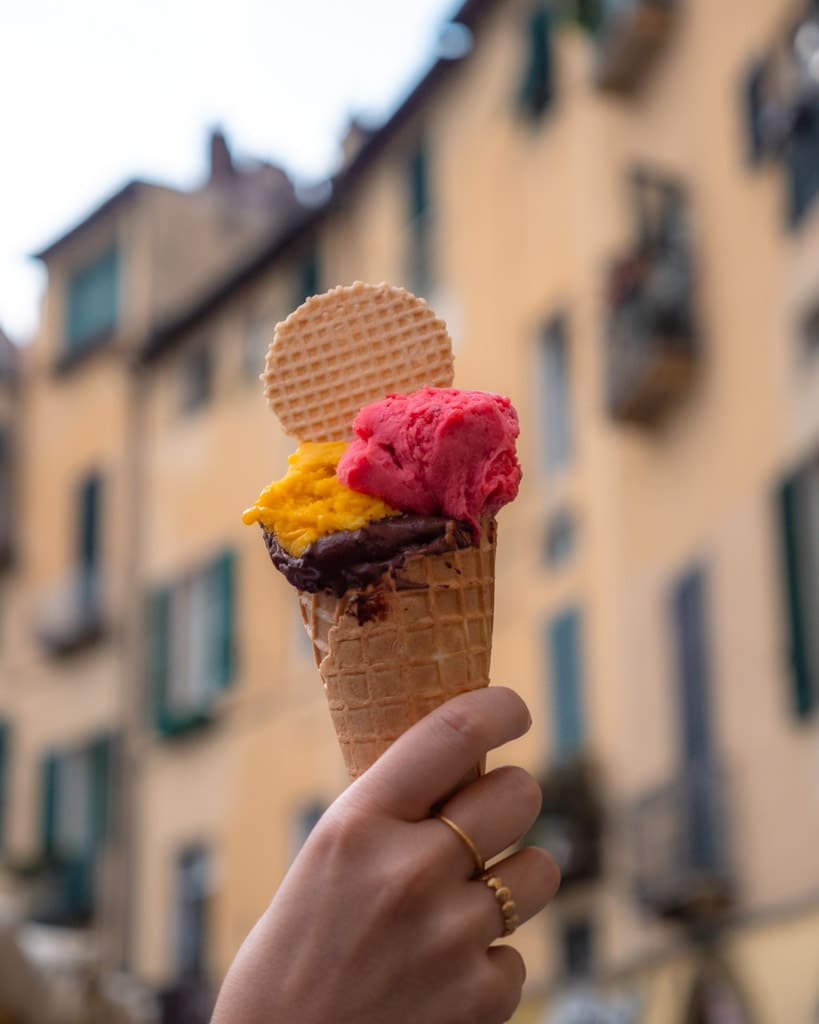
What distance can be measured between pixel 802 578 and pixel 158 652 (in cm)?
1262

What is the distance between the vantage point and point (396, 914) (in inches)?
74.9

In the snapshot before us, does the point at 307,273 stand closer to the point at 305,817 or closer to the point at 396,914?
the point at 305,817

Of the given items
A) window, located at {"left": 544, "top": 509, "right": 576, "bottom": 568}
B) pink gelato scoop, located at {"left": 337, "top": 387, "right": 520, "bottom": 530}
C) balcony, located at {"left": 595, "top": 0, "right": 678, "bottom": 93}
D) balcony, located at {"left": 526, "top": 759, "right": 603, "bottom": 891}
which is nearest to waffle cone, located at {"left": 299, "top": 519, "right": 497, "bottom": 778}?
pink gelato scoop, located at {"left": 337, "top": 387, "right": 520, "bottom": 530}

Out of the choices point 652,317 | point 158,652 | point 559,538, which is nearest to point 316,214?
point 158,652

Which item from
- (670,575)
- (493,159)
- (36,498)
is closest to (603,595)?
(670,575)

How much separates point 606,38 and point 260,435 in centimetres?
780

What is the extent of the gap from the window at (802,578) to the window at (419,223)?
26.6ft

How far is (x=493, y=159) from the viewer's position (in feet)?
64.0

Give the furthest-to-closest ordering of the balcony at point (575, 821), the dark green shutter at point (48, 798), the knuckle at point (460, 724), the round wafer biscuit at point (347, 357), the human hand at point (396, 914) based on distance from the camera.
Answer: the dark green shutter at point (48, 798) < the balcony at point (575, 821) < the round wafer biscuit at point (347, 357) < the knuckle at point (460, 724) < the human hand at point (396, 914)

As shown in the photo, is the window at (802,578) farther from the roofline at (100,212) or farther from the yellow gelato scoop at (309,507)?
the roofline at (100,212)

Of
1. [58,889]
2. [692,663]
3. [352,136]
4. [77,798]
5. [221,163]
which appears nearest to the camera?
[692,663]

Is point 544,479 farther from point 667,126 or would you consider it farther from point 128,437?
point 128,437

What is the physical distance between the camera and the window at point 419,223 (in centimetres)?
2084

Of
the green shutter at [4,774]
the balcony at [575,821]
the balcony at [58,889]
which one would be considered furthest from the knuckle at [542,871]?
the green shutter at [4,774]
